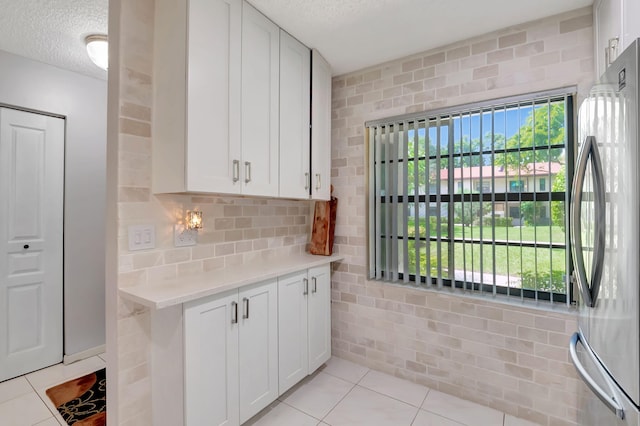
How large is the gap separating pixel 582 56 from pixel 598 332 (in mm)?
1604

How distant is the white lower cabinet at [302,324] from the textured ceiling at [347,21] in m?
1.72

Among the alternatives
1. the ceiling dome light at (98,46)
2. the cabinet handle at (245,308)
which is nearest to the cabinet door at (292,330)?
the cabinet handle at (245,308)

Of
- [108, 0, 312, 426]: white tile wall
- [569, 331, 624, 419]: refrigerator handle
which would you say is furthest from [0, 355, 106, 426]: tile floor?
[569, 331, 624, 419]: refrigerator handle

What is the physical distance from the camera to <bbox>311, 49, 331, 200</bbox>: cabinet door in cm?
239

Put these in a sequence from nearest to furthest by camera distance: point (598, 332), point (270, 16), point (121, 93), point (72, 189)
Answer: point (598, 332), point (121, 93), point (270, 16), point (72, 189)

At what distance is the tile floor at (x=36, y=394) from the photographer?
6.34 feet

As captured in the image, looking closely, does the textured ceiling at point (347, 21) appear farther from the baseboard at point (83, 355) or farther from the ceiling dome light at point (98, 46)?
the baseboard at point (83, 355)

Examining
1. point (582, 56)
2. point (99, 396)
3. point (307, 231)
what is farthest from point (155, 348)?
point (582, 56)

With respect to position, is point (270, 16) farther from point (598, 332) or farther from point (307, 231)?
point (598, 332)

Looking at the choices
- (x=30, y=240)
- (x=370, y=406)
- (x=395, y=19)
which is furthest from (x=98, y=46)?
(x=370, y=406)

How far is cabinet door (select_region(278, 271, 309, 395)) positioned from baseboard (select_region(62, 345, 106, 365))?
6.62ft

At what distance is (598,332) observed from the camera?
1.19 meters

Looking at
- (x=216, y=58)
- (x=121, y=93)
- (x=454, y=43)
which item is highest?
(x=454, y=43)

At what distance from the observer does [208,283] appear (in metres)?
1.60
